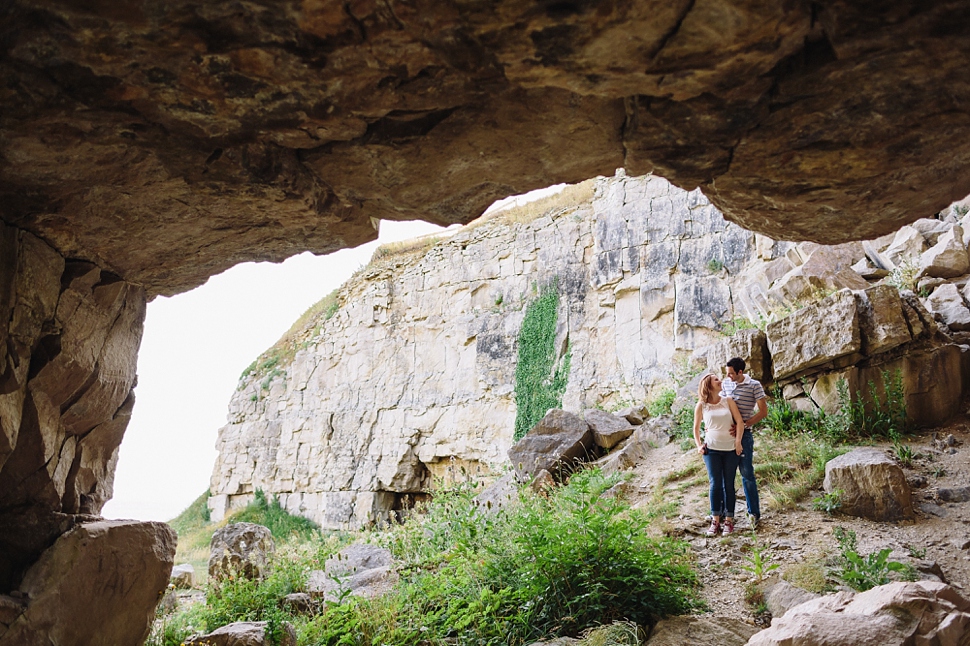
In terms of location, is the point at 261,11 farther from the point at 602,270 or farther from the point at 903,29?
the point at 602,270

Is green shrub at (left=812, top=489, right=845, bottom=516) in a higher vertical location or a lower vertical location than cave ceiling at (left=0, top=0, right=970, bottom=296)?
lower

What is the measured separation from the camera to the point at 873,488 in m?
5.84

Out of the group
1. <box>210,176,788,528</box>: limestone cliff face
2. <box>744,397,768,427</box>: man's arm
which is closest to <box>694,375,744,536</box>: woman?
<box>744,397,768,427</box>: man's arm

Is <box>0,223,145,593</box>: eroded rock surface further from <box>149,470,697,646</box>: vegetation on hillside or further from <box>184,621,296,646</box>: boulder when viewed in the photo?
<box>149,470,697,646</box>: vegetation on hillside

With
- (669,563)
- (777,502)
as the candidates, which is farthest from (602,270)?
(669,563)

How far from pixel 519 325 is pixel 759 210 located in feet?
42.3

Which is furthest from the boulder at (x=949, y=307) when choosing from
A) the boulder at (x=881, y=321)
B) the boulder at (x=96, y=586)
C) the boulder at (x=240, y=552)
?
the boulder at (x=96, y=586)

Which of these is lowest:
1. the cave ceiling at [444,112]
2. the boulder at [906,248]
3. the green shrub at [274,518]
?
the green shrub at [274,518]

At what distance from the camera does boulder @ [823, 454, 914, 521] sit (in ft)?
18.8

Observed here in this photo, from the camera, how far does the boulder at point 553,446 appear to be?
360 inches

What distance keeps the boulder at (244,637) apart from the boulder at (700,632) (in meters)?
2.81

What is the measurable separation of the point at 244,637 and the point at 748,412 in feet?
16.3

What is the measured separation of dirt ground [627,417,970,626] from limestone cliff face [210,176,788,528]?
5.83 m

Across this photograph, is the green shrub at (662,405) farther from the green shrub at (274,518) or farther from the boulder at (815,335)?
the green shrub at (274,518)
